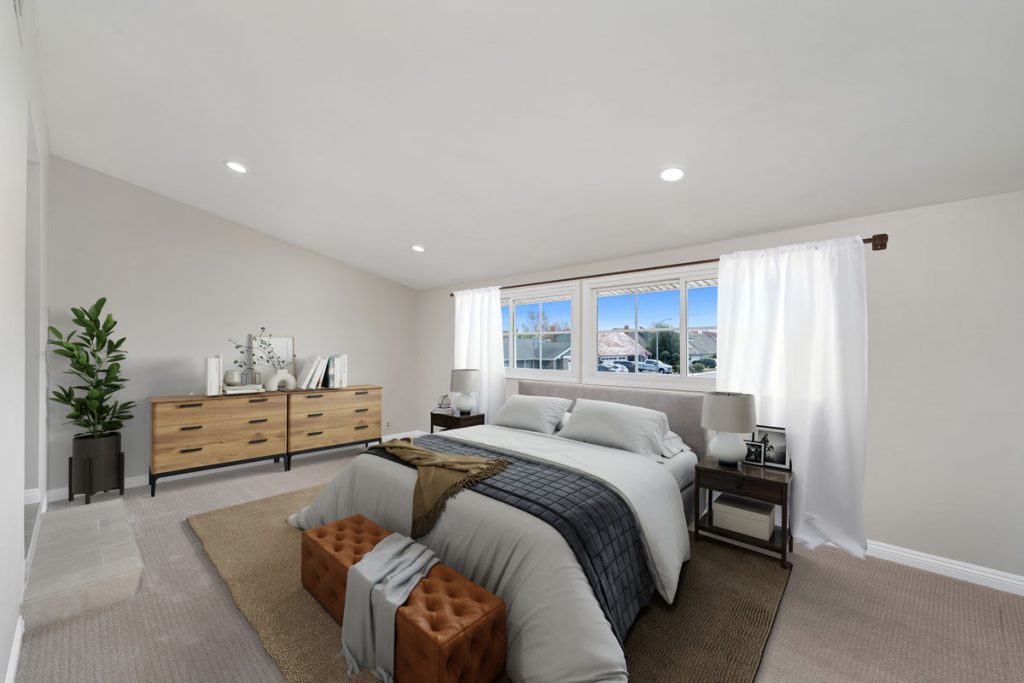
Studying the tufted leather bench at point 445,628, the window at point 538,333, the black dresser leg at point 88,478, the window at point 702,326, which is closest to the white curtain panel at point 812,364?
the window at point 702,326

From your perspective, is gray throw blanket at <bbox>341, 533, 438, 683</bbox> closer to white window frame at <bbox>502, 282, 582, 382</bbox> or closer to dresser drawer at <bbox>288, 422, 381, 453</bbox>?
white window frame at <bbox>502, 282, 582, 382</bbox>

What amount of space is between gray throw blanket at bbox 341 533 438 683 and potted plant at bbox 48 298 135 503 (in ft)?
9.76

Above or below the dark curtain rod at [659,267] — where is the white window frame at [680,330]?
below

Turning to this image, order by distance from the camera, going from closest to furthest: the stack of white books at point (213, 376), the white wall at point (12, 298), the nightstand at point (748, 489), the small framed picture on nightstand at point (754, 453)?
the white wall at point (12, 298), the nightstand at point (748, 489), the small framed picture on nightstand at point (754, 453), the stack of white books at point (213, 376)

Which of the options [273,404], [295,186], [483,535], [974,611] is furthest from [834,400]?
[273,404]

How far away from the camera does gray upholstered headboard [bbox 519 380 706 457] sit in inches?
126

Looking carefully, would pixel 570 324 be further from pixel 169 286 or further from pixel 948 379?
pixel 169 286

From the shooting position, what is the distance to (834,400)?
2.68m

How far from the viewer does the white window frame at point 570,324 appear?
4.15m

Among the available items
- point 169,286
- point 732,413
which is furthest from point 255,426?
point 732,413

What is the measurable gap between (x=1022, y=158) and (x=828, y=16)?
1478mm

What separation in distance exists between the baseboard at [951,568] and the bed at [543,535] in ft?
3.74

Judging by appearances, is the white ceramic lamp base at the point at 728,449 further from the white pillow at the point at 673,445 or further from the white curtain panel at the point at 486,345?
the white curtain panel at the point at 486,345

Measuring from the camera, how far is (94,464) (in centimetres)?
335
